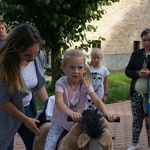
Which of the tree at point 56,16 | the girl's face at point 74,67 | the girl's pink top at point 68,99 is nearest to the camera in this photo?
the girl's face at point 74,67

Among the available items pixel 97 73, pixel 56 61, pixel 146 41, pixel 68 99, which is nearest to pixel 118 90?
pixel 56 61

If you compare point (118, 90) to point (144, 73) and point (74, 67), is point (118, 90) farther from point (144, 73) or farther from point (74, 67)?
point (74, 67)

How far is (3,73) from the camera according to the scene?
2.84m

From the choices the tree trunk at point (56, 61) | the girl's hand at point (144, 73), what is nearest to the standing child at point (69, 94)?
the girl's hand at point (144, 73)

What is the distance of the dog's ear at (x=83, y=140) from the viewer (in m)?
2.55

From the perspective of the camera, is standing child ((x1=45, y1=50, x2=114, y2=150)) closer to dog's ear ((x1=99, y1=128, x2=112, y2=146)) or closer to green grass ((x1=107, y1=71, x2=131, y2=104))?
dog's ear ((x1=99, y1=128, x2=112, y2=146))

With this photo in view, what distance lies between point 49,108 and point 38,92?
8.4 inches

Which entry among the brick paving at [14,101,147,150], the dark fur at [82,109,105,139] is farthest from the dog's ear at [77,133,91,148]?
the brick paving at [14,101,147,150]

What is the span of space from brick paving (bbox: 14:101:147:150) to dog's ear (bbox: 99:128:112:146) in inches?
125

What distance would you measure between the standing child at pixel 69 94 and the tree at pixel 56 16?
496cm

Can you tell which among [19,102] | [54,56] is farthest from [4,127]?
[54,56]

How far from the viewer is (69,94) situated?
3133mm

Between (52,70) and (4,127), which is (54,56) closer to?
(52,70)

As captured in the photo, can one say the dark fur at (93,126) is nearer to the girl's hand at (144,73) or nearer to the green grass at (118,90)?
the girl's hand at (144,73)
